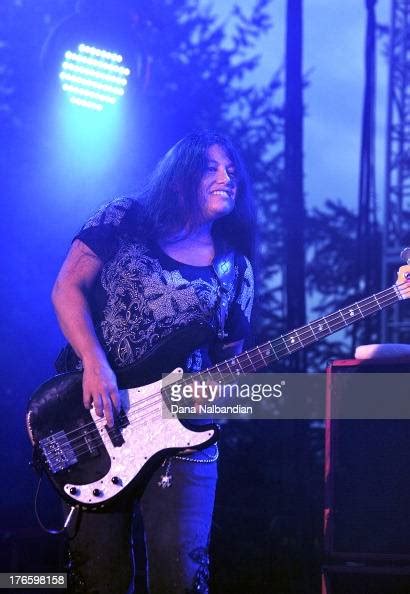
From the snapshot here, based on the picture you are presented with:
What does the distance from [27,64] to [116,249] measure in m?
3.58

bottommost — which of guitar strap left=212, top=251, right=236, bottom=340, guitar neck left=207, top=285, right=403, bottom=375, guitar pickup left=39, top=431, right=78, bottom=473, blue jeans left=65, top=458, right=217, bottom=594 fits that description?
blue jeans left=65, top=458, right=217, bottom=594

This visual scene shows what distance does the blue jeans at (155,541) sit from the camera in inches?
91.1

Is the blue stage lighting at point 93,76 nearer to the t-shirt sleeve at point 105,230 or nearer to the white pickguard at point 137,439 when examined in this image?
the t-shirt sleeve at point 105,230

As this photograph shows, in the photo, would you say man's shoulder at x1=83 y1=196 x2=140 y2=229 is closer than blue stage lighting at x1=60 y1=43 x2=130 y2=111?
Yes

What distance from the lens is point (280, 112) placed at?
5.99 metres

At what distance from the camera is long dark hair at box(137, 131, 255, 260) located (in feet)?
8.75

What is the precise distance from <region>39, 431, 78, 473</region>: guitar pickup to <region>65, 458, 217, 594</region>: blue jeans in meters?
0.17

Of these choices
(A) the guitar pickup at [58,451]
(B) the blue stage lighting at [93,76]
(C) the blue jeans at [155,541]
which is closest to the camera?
(C) the blue jeans at [155,541]

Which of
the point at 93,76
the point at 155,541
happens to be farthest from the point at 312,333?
the point at 93,76

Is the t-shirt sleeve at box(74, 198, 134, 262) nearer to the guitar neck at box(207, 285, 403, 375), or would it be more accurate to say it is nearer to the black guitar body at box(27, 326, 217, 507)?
the black guitar body at box(27, 326, 217, 507)

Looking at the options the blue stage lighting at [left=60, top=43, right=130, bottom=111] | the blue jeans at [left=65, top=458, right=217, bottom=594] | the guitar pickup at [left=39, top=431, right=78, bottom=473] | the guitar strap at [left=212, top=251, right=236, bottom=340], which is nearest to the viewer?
the blue jeans at [left=65, top=458, right=217, bottom=594]

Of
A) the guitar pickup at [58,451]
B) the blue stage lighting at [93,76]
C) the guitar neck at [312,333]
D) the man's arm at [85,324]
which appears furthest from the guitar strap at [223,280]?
the blue stage lighting at [93,76]

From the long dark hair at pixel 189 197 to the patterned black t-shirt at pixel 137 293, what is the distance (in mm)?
104

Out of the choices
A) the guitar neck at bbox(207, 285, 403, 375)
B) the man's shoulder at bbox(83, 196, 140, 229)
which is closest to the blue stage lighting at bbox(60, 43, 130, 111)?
the man's shoulder at bbox(83, 196, 140, 229)
